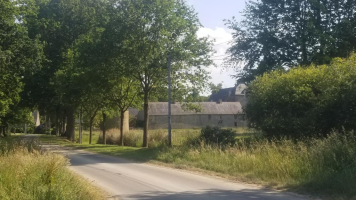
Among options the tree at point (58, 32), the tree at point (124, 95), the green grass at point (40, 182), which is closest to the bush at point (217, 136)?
the tree at point (124, 95)

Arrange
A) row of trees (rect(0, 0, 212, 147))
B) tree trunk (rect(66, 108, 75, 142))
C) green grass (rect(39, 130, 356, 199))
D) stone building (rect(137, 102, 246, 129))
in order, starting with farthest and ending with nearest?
stone building (rect(137, 102, 246, 129)) < tree trunk (rect(66, 108, 75, 142)) < row of trees (rect(0, 0, 212, 147)) < green grass (rect(39, 130, 356, 199))

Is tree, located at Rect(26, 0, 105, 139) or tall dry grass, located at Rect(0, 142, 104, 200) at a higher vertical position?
tree, located at Rect(26, 0, 105, 139)

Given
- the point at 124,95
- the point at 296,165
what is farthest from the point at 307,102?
the point at 124,95

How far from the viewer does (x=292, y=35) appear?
122 feet

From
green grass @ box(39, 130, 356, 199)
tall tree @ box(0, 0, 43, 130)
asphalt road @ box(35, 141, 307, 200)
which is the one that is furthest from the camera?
tall tree @ box(0, 0, 43, 130)

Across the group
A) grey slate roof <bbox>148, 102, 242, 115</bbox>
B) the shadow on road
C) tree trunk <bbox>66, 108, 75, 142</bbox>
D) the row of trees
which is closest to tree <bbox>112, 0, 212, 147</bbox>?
the row of trees

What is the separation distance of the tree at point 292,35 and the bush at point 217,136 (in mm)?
10639

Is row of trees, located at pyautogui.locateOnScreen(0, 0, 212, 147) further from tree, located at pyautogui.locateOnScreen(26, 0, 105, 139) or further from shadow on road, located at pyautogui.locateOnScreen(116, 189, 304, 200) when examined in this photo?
shadow on road, located at pyautogui.locateOnScreen(116, 189, 304, 200)

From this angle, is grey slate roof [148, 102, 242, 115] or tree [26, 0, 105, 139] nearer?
tree [26, 0, 105, 139]

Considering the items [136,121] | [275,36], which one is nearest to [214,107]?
[136,121]

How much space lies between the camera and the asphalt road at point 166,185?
1261 centimetres

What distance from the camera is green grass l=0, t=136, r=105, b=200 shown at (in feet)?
34.6

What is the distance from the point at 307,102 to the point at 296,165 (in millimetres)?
8781

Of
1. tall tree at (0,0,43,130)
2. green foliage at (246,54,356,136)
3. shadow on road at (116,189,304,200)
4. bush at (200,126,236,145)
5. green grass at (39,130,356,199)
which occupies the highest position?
tall tree at (0,0,43,130)
